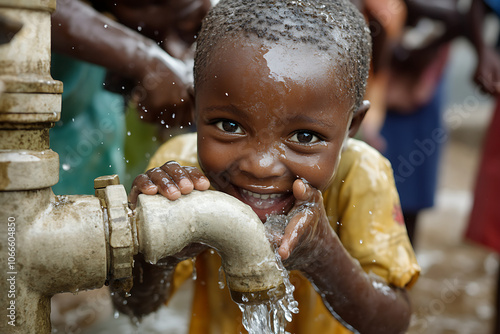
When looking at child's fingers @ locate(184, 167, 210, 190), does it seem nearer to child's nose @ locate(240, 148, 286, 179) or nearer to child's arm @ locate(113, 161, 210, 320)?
child's arm @ locate(113, 161, 210, 320)

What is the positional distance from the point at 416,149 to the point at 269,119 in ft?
8.57

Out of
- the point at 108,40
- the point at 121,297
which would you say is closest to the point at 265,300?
the point at 121,297

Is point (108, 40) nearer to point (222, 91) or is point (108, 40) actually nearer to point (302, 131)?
point (222, 91)

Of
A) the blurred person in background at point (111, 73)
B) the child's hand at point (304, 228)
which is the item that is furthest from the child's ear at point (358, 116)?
the blurred person in background at point (111, 73)

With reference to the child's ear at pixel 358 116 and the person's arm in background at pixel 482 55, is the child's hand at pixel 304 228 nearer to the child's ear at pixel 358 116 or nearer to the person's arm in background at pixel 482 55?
the child's ear at pixel 358 116

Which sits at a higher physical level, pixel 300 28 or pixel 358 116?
pixel 300 28

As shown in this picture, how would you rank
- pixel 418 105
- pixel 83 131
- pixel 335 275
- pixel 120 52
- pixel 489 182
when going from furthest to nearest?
1. pixel 418 105
2. pixel 489 182
3. pixel 83 131
4. pixel 120 52
5. pixel 335 275

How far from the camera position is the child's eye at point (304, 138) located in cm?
118

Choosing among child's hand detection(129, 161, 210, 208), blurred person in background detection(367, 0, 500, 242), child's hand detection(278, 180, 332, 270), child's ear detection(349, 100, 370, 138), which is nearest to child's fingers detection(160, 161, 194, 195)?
child's hand detection(129, 161, 210, 208)

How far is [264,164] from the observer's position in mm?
1133

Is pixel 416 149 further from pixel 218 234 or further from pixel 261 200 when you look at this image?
pixel 218 234

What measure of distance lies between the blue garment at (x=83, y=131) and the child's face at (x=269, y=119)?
1.03 m

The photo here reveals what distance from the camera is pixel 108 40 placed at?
1684 millimetres

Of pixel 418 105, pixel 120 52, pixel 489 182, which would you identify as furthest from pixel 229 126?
pixel 418 105
